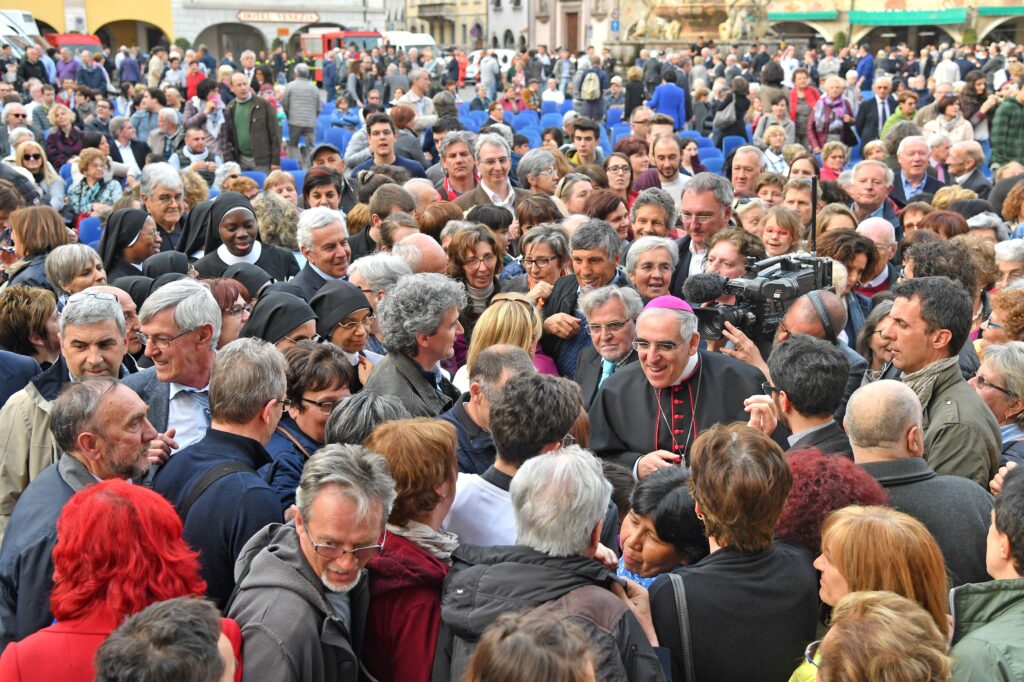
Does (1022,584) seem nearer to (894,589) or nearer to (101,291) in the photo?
(894,589)

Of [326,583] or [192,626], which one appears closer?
[192,626]

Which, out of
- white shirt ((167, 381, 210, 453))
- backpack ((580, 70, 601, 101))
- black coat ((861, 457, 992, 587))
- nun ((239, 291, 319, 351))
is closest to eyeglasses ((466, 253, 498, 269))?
nun ((239, 291, 319, 351))

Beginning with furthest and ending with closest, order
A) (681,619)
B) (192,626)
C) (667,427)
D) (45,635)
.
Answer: (667,427)
(681,619)
(45,635)
(192,626)

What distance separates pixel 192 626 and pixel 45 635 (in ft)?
1.75

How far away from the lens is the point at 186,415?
399 cm

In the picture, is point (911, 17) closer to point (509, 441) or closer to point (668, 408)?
point (668, 408)

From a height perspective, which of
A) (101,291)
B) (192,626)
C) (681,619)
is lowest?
(681,619)

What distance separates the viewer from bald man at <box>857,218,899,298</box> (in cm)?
570

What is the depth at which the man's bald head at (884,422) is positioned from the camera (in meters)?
3.17

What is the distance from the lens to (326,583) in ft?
8.48

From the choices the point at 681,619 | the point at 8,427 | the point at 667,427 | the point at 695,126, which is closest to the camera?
the point at 681,619

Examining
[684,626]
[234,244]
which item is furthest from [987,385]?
[234,244]

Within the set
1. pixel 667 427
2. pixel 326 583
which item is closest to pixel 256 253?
pixel 667 427

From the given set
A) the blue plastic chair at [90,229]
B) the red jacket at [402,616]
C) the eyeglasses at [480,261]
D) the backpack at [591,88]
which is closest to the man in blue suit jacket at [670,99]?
the backpack at [591,88]
